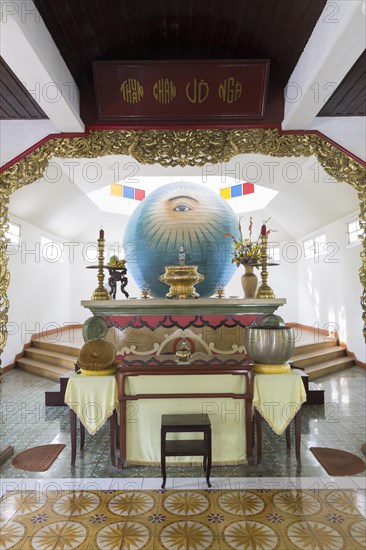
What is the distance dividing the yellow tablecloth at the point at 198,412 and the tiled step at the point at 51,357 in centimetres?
412

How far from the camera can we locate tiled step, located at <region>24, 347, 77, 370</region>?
7352 mm

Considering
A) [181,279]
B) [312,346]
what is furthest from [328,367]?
[181,279]

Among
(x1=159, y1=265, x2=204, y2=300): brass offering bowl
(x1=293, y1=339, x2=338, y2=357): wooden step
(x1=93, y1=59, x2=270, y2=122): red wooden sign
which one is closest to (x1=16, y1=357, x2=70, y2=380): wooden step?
(x1=159, y1=265, x2=204, y2=300): brass offering bowl

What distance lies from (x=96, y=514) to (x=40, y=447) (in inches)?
58.1

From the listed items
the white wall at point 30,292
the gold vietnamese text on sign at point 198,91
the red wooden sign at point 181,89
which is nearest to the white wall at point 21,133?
the red wooden sign at point 181,89

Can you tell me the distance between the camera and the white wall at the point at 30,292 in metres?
7.75

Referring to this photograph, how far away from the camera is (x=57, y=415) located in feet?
16.2

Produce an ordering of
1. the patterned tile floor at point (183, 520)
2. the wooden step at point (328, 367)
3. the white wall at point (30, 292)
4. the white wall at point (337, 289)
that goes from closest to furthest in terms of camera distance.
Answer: the patterned tile floor at point (183, 520), the wooden step at point (328, 367), the white wall at point (337, 289), the white wall at point (30, 292)

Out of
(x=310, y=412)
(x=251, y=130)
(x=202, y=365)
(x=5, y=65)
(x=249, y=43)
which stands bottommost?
(x=310, y=412)

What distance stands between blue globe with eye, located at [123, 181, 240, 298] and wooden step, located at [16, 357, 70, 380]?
2.61 meters

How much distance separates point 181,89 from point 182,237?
6.81 ft

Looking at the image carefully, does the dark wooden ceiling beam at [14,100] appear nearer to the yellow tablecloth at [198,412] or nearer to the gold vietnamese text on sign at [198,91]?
the gold vietnamese text on sign at [198,91]

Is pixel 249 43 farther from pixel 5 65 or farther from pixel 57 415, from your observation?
pixel 57 415

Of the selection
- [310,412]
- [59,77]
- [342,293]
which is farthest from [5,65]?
[342,293]
